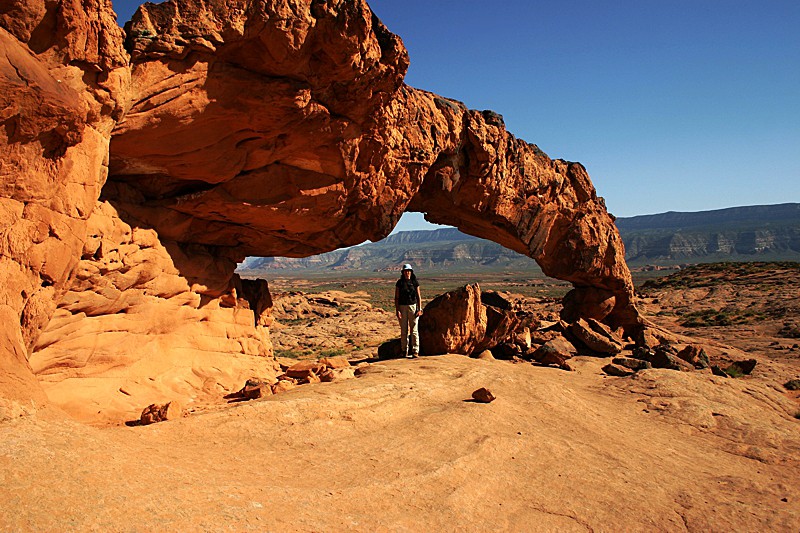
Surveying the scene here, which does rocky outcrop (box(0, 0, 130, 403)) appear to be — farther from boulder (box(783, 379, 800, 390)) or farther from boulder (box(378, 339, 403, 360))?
boulder (box(783, 379, 800, 390))

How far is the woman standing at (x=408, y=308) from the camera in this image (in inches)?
449

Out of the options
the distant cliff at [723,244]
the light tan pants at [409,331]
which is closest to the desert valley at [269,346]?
the light tan pants at [409,331]

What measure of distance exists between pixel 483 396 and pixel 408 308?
4.08m

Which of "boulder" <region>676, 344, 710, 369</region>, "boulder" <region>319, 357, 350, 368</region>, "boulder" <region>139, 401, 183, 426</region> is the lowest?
"boulder" <region>676, 344, 710, 369</region>

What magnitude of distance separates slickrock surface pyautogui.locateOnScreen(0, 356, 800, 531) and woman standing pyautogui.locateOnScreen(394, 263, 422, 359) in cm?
265

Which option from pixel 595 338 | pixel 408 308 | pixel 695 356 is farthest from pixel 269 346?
pixel 695 356

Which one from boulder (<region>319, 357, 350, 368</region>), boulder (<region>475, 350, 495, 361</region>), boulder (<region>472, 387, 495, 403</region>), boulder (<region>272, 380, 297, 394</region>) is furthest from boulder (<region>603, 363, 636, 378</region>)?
boulder (<region>272, 380, 297, 394</region>)

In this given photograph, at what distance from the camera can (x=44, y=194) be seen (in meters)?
5.62

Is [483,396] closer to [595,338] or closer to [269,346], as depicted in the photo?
[269,346]

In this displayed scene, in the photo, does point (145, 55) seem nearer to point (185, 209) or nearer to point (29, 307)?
point (185, 209)

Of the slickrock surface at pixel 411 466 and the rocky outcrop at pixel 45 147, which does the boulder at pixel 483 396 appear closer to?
the slickrock surface at pixel 411 466

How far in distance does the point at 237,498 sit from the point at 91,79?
5.31 metres

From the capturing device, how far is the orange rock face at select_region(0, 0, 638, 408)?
5469 mm

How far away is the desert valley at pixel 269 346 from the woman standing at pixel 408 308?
67 cm
